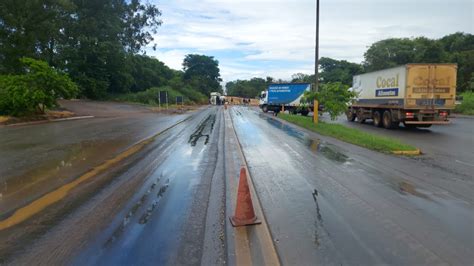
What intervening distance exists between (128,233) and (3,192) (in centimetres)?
358

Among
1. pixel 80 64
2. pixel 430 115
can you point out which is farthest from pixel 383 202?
pixel 80 64

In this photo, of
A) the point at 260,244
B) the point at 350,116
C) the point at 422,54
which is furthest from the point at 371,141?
the point at 422,54

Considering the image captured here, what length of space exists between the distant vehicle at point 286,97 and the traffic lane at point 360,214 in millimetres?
31233

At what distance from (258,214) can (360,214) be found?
1.54 m

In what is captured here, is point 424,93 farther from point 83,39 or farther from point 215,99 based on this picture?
point 215,99

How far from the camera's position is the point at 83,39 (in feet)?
157

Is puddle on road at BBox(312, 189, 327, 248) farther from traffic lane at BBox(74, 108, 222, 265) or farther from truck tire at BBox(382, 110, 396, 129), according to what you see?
truck tire at BBox(382, 110, 396, 129)

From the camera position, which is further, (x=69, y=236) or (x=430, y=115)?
(x=430, y=115)

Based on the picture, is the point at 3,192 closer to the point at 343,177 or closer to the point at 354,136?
the point at 343,177

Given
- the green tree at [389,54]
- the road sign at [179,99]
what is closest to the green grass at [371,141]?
the road sign at [179,99]

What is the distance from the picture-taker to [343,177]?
8.30 m

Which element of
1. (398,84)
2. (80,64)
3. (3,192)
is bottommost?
(3,192)

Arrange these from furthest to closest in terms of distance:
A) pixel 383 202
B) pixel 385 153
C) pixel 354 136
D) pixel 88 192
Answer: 1. pixel 354 136
2. pixel 385 153
3. pixel 88 192
4. pixel 383 202

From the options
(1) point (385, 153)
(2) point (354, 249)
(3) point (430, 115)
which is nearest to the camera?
(2) point (354, 249)
